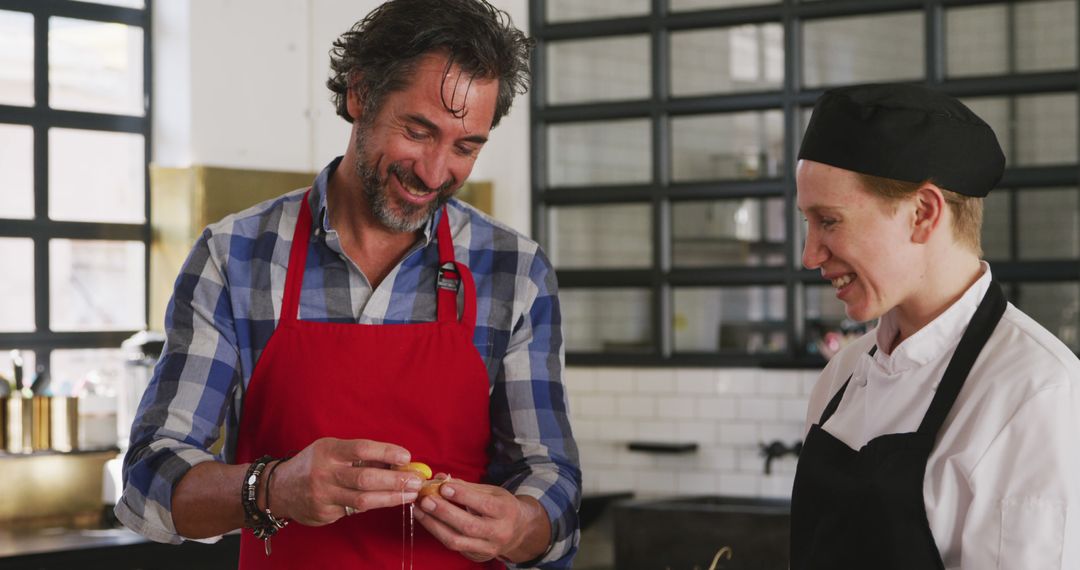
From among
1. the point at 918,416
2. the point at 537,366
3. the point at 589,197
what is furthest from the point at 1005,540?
the point at 589,197

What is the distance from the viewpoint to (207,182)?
5090mm

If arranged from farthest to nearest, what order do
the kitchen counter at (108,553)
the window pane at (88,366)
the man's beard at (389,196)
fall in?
1. the window pane at (88,366)
2. the kitchen counter at (108,553)
3. the man's beard at (389,196)

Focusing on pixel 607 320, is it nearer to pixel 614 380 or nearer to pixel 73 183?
pixel 614 380

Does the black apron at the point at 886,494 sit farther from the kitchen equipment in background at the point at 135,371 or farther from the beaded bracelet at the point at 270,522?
the kitchen equipment in background at the point at 135,371

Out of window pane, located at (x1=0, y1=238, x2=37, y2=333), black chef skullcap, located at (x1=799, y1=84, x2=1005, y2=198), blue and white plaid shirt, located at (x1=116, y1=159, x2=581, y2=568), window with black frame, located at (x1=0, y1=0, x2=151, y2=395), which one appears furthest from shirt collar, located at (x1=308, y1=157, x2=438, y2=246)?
window pane, located at (x1=0, y1=238, x2=37, y2=333)

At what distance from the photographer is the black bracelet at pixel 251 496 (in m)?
1.85

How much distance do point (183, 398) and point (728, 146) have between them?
4023mm

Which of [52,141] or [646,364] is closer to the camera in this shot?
[52,141]

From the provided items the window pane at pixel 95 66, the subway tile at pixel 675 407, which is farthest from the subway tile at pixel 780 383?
the window pane at pixel 95 66

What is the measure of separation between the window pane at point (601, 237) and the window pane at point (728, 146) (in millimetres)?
290

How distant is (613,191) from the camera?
582 centimetres

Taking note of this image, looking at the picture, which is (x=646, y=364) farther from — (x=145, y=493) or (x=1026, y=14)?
(x=145, y=493)

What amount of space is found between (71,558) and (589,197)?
2913 mm

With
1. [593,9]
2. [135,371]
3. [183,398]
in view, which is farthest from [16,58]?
[183,398]
